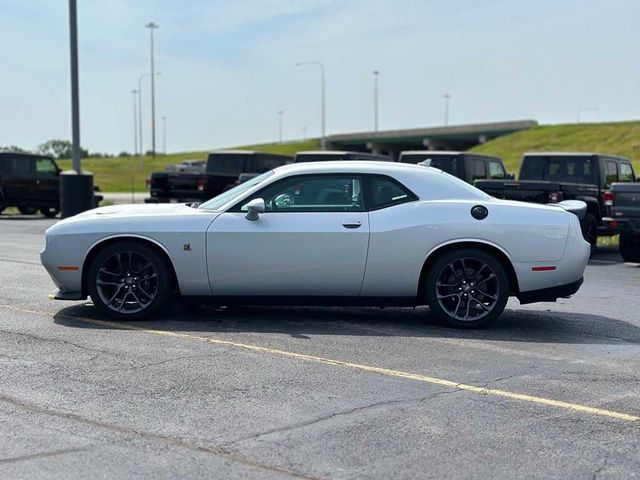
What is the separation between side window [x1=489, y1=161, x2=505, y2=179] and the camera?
66.1 ft

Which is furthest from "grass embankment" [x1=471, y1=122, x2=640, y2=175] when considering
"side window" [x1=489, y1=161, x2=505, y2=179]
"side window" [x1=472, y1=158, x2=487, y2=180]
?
"side window" [x1=472, y1=158, x2=487, y2=180]

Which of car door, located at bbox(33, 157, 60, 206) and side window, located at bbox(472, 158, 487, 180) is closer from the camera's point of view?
side window, located at bbox(472, 158, 487, 180)

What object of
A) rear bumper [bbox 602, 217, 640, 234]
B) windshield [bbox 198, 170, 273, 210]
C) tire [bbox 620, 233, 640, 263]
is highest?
windshield [bbox 198, 170, 273, 210]

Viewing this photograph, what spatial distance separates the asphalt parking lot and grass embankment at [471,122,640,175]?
2023 inches

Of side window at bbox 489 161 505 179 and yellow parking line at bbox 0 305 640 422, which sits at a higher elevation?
side window at bbox 489 161 505 179

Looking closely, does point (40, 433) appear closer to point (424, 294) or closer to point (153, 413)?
point (153, 413)

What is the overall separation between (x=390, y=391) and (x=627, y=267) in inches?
364

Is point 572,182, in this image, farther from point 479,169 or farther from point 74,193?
point 74,193

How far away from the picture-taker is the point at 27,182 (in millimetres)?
26109

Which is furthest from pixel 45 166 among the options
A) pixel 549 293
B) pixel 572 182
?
pixel 549 293

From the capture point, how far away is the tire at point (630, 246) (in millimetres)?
14344

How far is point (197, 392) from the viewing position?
5.67 meters

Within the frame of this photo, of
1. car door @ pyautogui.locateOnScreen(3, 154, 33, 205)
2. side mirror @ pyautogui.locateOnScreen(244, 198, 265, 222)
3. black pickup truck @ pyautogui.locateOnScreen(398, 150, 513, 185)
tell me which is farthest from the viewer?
car door @ pyautogui.locateOnScreen(3, 154, 33, 205)

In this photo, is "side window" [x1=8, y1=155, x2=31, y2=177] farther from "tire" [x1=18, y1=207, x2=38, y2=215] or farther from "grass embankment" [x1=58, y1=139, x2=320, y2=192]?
"grass embankment" [x1=58, y1=139, x2=320, y2=192]
